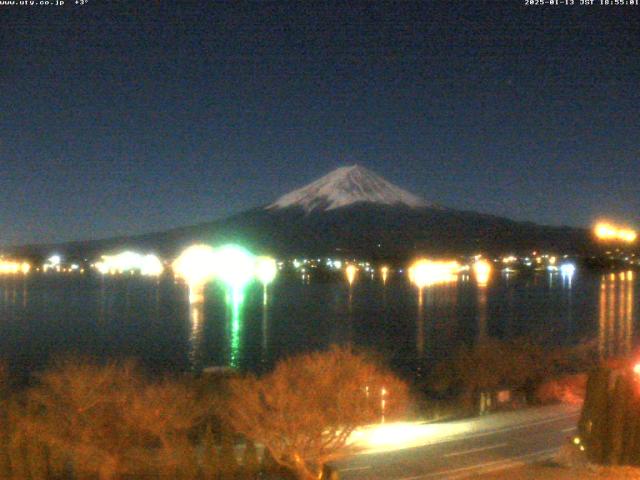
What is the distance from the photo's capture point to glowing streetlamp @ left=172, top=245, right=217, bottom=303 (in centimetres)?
5966

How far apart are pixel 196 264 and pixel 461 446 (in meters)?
58.7

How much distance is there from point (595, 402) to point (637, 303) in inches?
928

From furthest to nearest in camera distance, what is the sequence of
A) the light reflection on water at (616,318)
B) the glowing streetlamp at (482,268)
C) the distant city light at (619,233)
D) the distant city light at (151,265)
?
the distant city light at (151,265) < the glowing streetlamp at (482,268) < the distant city light at (619,233) < the light reflection on water at (616,318)

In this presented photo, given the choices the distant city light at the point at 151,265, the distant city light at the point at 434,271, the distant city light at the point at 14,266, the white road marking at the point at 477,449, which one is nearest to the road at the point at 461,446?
the white road marking at the point at 477,449

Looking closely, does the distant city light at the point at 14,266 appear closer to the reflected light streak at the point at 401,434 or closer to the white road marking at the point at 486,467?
the reflected light streak at the point at 401,434

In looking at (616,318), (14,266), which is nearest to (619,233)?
(616,318)

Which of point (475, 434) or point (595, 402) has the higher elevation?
point (595, 402)

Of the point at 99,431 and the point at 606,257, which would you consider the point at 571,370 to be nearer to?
the point at 99,431

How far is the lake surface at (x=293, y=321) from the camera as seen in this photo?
1962cm

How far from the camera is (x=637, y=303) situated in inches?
1157

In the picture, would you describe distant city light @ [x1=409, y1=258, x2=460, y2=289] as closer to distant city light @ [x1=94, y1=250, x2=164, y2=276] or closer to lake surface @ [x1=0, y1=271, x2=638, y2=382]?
lake surface @ [x1=0, y1=271, x2=638, y2=382]

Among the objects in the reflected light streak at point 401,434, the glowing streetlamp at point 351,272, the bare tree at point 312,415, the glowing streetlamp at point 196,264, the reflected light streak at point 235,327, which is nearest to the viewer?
the bare tree at point 312,415

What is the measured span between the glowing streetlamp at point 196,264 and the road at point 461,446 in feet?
153

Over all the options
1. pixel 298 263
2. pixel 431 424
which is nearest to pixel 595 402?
pixel 431 424
